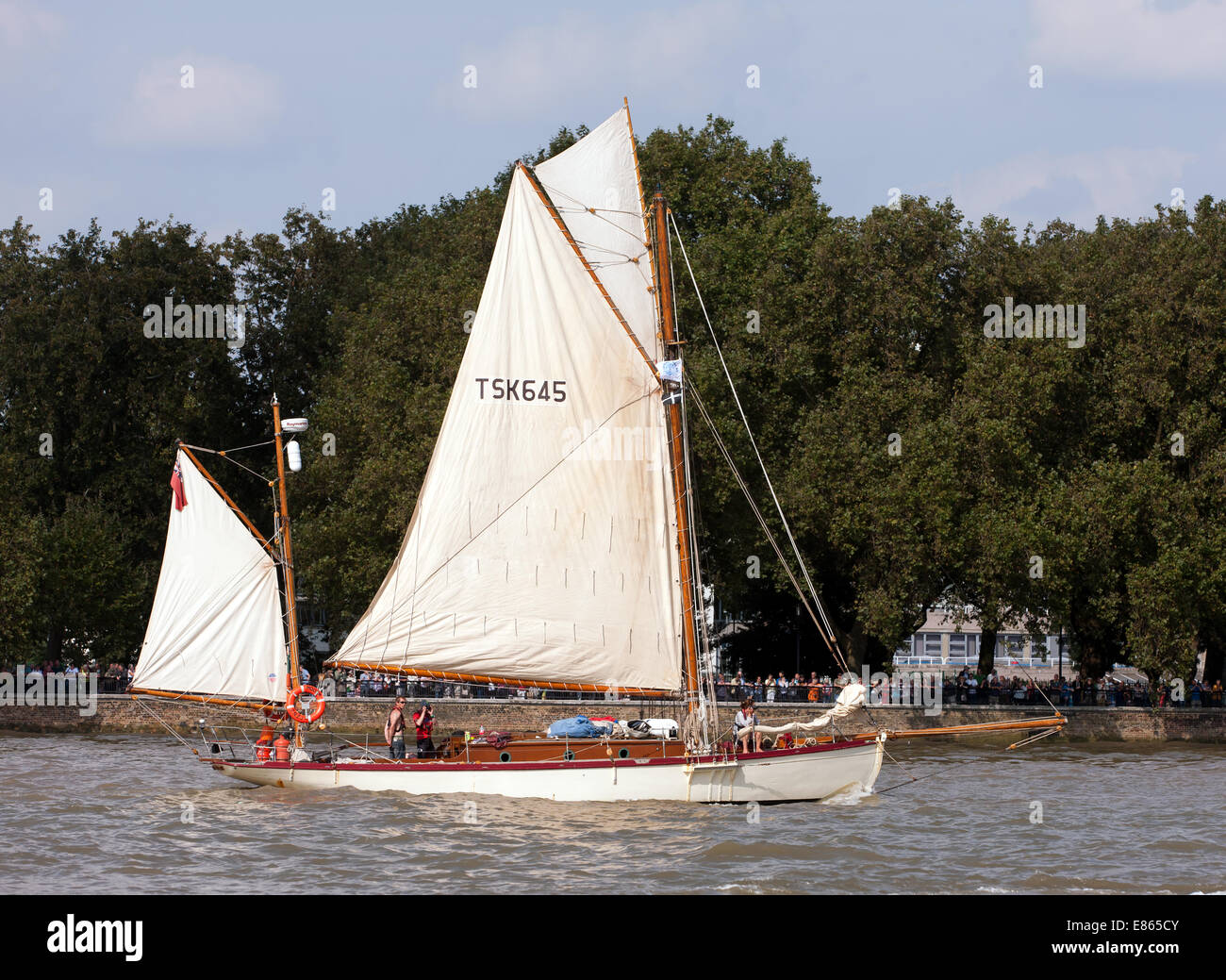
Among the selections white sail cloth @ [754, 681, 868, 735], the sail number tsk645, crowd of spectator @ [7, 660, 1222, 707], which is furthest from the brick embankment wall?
the sail number tsk645

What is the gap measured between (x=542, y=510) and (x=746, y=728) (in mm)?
6472

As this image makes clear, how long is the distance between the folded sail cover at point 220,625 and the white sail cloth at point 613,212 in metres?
10.4

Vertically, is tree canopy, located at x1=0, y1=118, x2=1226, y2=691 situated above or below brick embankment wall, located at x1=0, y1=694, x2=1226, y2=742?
above

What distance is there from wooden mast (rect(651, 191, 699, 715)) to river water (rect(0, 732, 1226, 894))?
3167 millimetres

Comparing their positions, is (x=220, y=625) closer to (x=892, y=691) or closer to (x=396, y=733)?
(x=396, y=733)

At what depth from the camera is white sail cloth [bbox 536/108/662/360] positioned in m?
32.9

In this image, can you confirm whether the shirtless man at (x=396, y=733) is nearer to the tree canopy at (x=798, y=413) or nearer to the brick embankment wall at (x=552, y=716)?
the brick embankment wall at (x=552, y=716)

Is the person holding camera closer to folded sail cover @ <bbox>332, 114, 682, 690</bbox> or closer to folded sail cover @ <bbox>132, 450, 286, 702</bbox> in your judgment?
folded sail cover @ <bbox>332, 114, 682, 690</bbox>

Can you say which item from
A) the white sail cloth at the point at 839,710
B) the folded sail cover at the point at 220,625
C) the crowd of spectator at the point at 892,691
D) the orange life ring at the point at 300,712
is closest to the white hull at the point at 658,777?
the white sail cloth at the point at 839,710

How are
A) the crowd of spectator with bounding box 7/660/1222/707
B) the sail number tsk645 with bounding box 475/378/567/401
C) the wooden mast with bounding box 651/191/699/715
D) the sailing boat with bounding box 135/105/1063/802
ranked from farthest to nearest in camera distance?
1. the crowd of spectator with bounding box 7/660/1222/707
2. the sail number tsk645 with bounding box 475/378/567/401
3. the wooden mast with bounding box 651/191/699/715
4. the sailing boat with bounding box 135/105/1063/802

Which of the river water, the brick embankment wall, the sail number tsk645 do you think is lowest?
the brick embankment wall

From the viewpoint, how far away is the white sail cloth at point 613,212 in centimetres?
3291
